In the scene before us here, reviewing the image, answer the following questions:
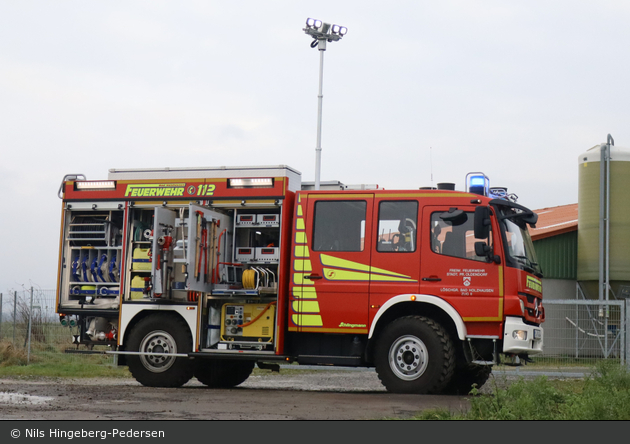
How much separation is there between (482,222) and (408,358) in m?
2.21

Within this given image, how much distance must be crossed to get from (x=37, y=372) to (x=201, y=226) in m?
6.56

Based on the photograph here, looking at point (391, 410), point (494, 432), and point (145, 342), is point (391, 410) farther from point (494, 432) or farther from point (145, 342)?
point (145, 342)

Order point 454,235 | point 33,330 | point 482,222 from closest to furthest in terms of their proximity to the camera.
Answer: point 482,222 < point 454,235 < point 33,330

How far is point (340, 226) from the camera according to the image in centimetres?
1238

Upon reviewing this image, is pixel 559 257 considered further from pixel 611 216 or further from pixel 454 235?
pixel 454 235

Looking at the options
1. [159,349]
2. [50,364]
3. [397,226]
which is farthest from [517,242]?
[50,364]

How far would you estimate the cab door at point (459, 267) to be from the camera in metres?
11.5

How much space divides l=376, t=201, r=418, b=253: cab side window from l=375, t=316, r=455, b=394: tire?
3.49 ft

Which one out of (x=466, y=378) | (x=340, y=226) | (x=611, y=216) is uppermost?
(x=611, y=216)

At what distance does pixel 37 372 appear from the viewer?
16922mm

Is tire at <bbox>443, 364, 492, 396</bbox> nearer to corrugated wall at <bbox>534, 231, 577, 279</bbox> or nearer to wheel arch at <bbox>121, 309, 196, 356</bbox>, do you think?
wheel arch at <bbox>121, 309, 196, 356</bbox>

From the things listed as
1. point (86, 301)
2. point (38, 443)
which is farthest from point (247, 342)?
point (38, 443)

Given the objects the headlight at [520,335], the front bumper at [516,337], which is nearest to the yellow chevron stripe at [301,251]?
the front bumper at [516,337]

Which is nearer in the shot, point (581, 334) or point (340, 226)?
point (340, 226)
